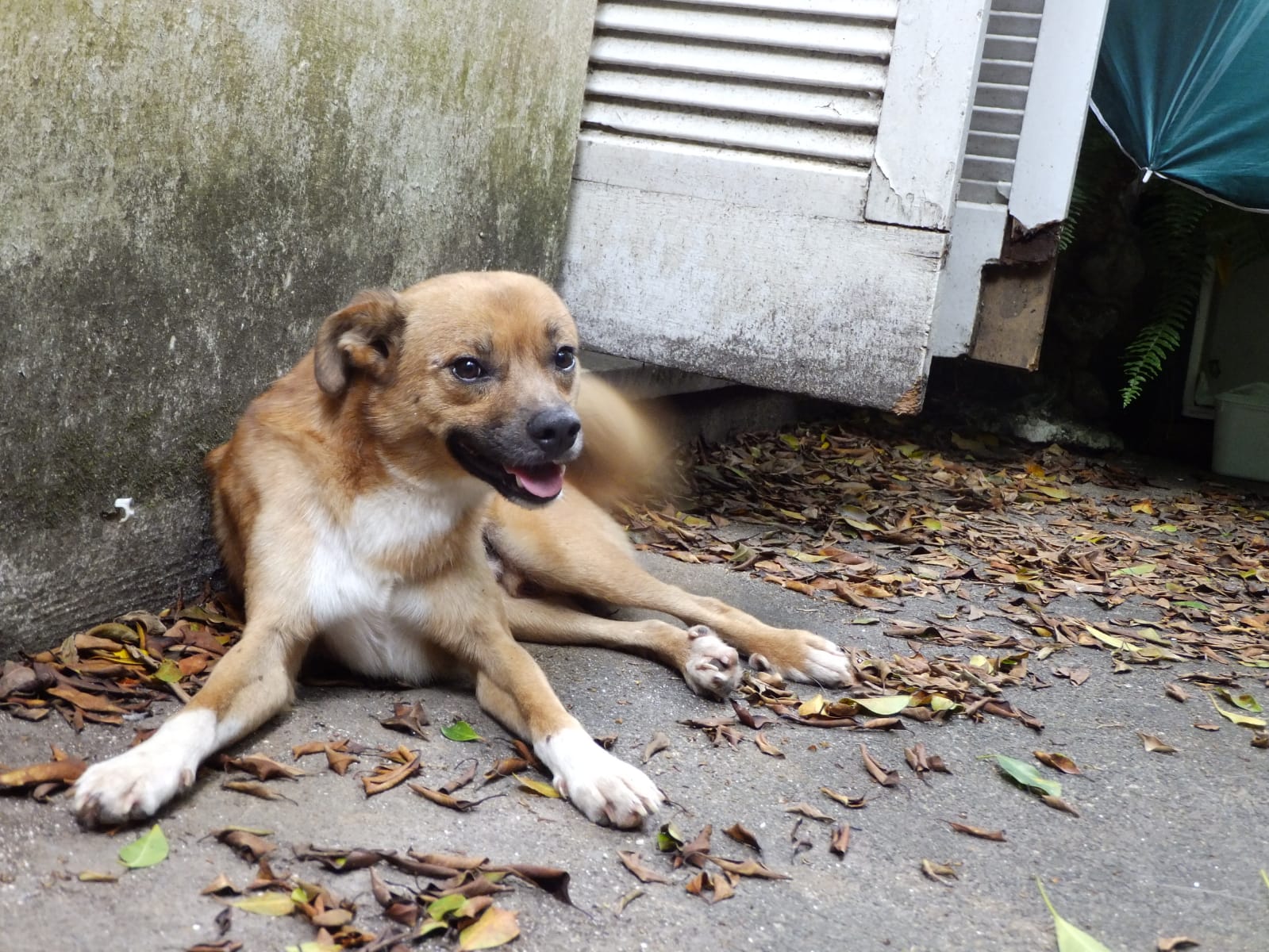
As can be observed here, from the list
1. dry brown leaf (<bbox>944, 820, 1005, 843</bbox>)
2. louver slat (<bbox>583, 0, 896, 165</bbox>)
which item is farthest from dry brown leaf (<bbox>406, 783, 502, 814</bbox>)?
louver slat (<bbox>583, 0, 896, 165</bbox>)

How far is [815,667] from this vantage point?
3.54m

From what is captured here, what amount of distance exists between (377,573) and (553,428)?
60 cm

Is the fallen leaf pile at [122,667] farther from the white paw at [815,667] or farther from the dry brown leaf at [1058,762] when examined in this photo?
the dry brown leaf at [1058,762]

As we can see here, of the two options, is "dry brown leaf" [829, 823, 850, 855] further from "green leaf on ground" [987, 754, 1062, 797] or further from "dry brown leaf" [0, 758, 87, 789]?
"dry brown leaf" [0, 758, 87, 789]

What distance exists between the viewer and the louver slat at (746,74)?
441 cm

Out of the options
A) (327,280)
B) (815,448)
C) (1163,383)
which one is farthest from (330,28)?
(1163,383)

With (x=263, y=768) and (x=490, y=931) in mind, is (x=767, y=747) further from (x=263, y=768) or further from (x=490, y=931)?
(x=263, y=768)

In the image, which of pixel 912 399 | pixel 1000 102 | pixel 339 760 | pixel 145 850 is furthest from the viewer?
pixel 1000 102

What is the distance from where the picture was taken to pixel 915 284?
14.4 ft

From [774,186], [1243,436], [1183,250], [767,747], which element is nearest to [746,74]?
[774,186]

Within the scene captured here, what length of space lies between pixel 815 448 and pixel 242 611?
150 inches

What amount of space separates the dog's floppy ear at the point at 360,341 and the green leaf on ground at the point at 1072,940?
6.50 feet

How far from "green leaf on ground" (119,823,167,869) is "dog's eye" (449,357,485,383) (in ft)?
4.14

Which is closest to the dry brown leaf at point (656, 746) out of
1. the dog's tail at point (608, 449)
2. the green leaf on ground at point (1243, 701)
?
the dog's tail at point (608, 449)
